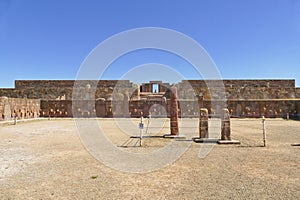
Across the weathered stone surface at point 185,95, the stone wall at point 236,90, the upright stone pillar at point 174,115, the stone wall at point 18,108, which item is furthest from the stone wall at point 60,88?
the upright stone pillar at point 174,115

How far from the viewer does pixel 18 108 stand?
18.8 metres

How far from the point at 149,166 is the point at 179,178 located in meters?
1.03

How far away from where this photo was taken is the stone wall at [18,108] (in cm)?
1649

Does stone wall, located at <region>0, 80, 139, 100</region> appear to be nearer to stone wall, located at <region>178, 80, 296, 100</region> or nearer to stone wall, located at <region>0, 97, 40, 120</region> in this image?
stone wall, located at <region>0, 97, 40, 120</region>

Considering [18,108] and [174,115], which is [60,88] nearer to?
[18,108]

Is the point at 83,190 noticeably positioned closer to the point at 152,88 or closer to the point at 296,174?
the point at 296,174

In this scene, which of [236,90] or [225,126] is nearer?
[225,126]

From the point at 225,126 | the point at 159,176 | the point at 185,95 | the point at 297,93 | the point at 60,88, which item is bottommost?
the point at 159,176

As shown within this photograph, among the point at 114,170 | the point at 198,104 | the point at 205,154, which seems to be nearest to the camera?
the point at 114,170

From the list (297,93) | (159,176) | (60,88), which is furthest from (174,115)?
(297,93)

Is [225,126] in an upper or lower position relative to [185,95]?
lower

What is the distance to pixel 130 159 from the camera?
5.79m

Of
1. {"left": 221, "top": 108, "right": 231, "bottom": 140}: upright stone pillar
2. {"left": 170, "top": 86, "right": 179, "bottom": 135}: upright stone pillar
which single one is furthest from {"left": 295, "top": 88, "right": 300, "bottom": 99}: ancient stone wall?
{"left": 221, "top": 108, "right": 231, "bottom": 140}: upright stone pillar

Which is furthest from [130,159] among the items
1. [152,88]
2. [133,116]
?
[152,88]
